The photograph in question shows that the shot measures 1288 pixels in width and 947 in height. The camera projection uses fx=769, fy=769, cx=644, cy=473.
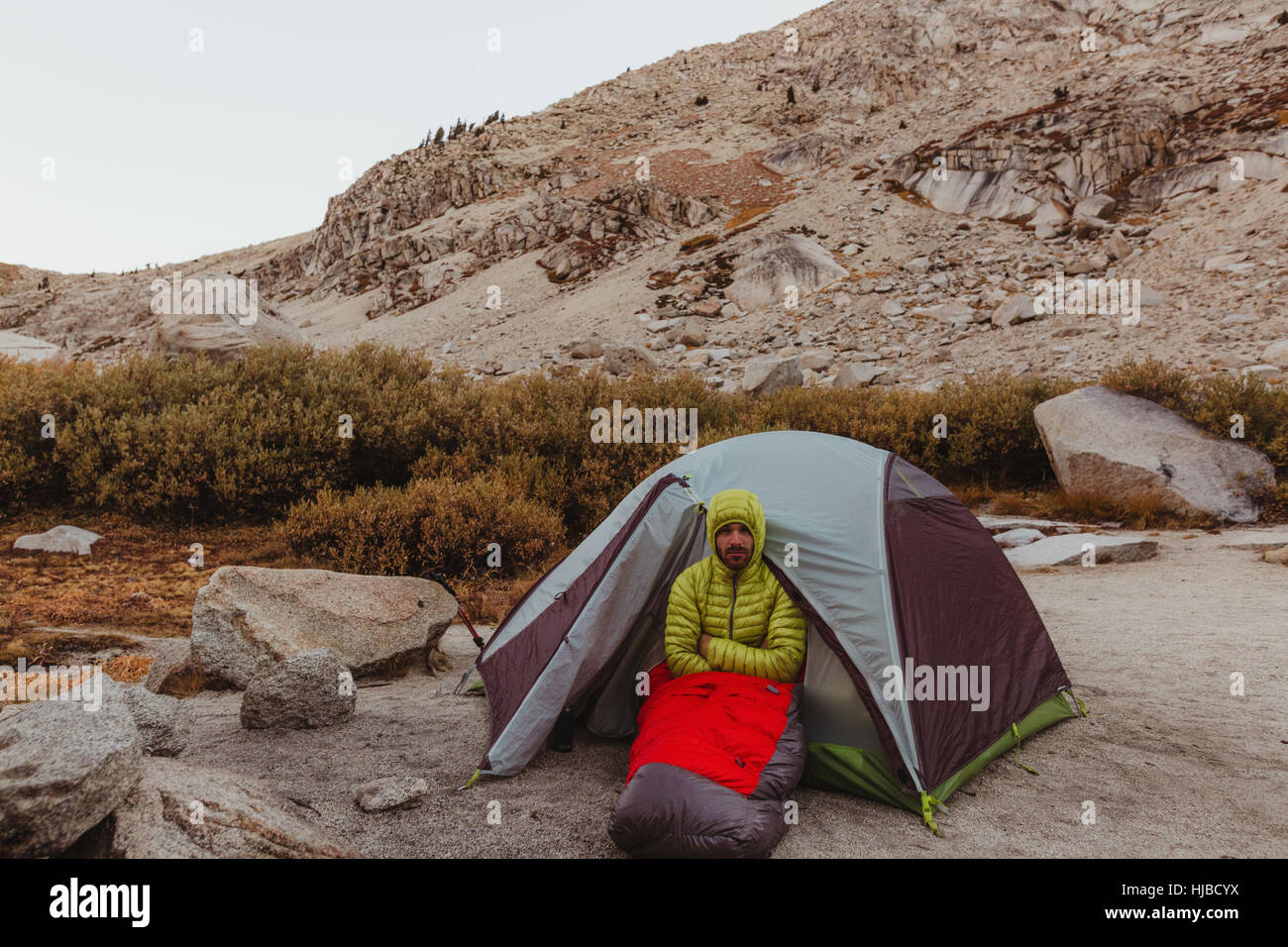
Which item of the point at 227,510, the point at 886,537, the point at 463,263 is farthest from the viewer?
the point at 463,263

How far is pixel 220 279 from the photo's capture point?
13703 millimetres

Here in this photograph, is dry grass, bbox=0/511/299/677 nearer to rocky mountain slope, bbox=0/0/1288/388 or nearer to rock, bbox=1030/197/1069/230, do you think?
rocky mountain slope, bbox=0/0/1288/388

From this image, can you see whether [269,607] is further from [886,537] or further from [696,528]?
[886,537]

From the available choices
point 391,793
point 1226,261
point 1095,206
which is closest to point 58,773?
point 391,793

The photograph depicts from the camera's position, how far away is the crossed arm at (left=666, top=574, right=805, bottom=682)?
4.30m

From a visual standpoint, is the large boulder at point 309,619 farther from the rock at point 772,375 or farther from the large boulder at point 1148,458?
the rock at point 772,375

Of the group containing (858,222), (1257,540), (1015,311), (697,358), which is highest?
(858,222)

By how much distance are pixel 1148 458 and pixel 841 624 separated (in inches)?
358

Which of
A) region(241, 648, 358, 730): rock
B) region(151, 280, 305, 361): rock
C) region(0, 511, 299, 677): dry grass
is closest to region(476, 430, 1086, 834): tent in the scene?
region(241, 648, 358, 730): rock

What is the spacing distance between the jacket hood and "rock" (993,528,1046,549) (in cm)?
712

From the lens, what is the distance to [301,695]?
16.0 feet

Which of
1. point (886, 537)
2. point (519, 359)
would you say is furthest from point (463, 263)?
point (886, 537)

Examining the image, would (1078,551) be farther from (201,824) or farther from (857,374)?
(857,374)

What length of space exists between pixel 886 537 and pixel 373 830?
3.11 m
